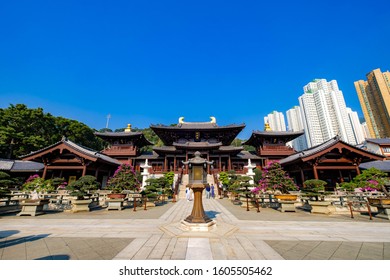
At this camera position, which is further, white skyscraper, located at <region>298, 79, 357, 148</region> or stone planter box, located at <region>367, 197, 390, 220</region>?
white skyscraper, located at <region>298, 79, 357, 148</region>

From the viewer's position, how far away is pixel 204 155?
2708 cm

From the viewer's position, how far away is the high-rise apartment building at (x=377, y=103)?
49344mm

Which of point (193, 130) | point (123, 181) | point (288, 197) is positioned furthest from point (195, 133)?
point (288, 197)

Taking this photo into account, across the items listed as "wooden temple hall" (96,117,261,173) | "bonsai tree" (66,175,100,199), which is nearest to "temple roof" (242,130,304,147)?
"wooden temple hall" (96,117,261,173)

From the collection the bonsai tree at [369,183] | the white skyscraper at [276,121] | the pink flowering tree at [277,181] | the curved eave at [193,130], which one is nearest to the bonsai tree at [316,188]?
the pink flowering tree at [277,181]

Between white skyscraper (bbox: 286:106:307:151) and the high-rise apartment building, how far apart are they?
112 ft

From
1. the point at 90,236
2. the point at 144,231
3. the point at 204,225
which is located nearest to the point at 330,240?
the point at 204,225

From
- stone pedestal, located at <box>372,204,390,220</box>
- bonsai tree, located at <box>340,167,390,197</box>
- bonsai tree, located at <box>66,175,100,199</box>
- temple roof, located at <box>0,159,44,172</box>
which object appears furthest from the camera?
temple roof, located at <box>0,159,44,172</box>

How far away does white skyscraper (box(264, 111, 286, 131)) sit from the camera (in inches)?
4339

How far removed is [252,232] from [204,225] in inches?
61.7

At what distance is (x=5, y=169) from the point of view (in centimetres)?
2147

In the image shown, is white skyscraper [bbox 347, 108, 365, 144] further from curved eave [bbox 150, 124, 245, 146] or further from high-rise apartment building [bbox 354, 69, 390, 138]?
curved eave [bbox 150, 124, 245, 146]

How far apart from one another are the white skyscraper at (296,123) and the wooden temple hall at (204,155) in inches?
3068
